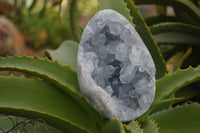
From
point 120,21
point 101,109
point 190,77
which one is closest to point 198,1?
point 190,77

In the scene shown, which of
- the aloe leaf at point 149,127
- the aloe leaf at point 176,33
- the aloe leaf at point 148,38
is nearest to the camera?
the aloe leaf at point 149,127

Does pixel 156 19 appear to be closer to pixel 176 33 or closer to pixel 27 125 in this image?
pixel 176 33

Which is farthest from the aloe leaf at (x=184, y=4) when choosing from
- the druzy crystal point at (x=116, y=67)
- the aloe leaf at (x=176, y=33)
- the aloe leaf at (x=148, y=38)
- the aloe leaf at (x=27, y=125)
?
the aloe leaf at (x=27, y=125)

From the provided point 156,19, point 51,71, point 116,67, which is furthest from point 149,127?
point 156,19

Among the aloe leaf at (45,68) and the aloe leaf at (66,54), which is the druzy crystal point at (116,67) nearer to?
the aloe leaf at (45,68)

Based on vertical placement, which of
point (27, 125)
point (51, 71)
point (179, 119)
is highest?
point (51, 71)

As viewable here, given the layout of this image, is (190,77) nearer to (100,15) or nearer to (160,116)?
(160,116)
